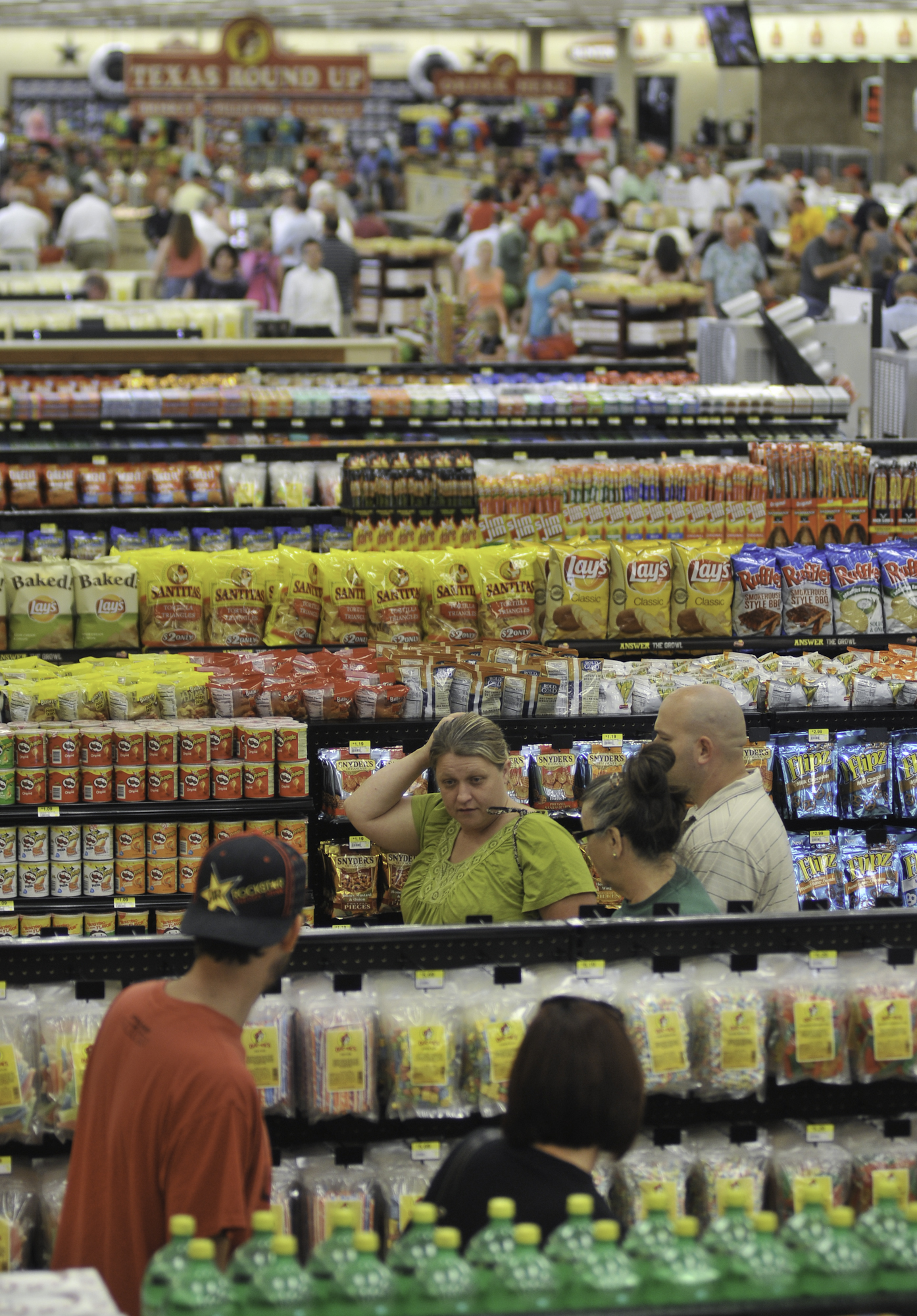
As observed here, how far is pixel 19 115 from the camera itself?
106 feet

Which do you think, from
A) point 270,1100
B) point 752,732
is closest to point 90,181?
point 752,732

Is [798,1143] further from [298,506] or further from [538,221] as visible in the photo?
[538,221]

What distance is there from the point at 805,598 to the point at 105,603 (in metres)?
2.24

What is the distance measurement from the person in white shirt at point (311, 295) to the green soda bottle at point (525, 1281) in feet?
40.0

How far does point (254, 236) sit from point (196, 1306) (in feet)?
47.9

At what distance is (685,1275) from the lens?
189 centimetres

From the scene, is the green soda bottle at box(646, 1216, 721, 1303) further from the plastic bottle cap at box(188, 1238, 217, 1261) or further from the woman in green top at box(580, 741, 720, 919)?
the woman in green top at box(580, 741, 720, 919)

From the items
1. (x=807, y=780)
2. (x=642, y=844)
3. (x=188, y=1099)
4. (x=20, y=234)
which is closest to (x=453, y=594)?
(x=807, y=780)

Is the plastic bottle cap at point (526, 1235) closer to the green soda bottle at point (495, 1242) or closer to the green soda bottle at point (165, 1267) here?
the green soda bottle at point (495, 1242)

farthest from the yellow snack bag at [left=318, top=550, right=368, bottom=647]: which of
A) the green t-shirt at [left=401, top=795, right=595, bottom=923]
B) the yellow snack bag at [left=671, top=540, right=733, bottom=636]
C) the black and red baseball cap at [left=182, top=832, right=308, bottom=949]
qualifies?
the black and red baseball cap at [left=182, top=832, right=308, bottom=949]

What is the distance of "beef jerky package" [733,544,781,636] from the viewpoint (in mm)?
5262

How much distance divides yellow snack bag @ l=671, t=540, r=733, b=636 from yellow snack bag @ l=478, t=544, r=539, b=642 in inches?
19.0

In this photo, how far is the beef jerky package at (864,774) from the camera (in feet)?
15.4

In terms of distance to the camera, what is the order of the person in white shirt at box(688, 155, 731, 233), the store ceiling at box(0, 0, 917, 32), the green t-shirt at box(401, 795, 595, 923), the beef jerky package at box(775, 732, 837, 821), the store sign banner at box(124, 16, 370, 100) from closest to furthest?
the green t-shirt at box(401, 795, 595, 923) < the beef jerky package at box(775, 732, 837, 821) < the store sign banner at box(124, 16, 370, 100) < the person in white shirt at box(688, 155, 731, 233) < the store ceiling at box(0, 0, 917, 32)
